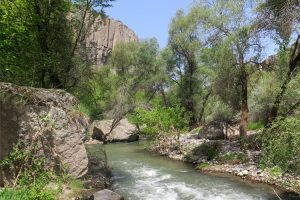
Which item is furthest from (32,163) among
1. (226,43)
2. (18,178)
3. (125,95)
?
(125,95)

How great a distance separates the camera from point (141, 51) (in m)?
51.8

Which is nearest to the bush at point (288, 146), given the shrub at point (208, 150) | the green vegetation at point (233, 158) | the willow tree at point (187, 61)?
the green vegetation at point (233, 158)

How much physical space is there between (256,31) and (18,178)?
48.1ft

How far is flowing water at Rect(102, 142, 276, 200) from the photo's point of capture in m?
15.2

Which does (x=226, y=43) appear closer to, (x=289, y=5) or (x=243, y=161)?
(x=289, y=5)

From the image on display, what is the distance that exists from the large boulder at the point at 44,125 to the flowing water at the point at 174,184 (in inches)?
119

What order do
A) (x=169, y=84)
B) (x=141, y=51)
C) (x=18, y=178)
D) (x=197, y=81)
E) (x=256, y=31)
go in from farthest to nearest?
(x=141, y=51), (x=169, y=84), (x=197, y=81), (x=256, y=31), (x=18, y=178)

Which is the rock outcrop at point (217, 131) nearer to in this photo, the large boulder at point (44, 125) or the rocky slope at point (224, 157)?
the rocky slope at point (224, 157)

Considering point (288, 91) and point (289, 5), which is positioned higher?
point (289, 5)

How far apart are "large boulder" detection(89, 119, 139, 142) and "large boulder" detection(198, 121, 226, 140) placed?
1093cm

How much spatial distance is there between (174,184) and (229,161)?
16.1 feet

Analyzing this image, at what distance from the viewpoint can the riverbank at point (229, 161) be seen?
16094 mm

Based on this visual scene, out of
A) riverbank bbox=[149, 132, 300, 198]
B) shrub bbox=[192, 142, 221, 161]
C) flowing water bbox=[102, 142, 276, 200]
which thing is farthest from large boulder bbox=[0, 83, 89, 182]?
shrub bbox=[192, 142, 221, 161]

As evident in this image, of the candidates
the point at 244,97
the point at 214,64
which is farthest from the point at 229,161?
the point at 214,64
